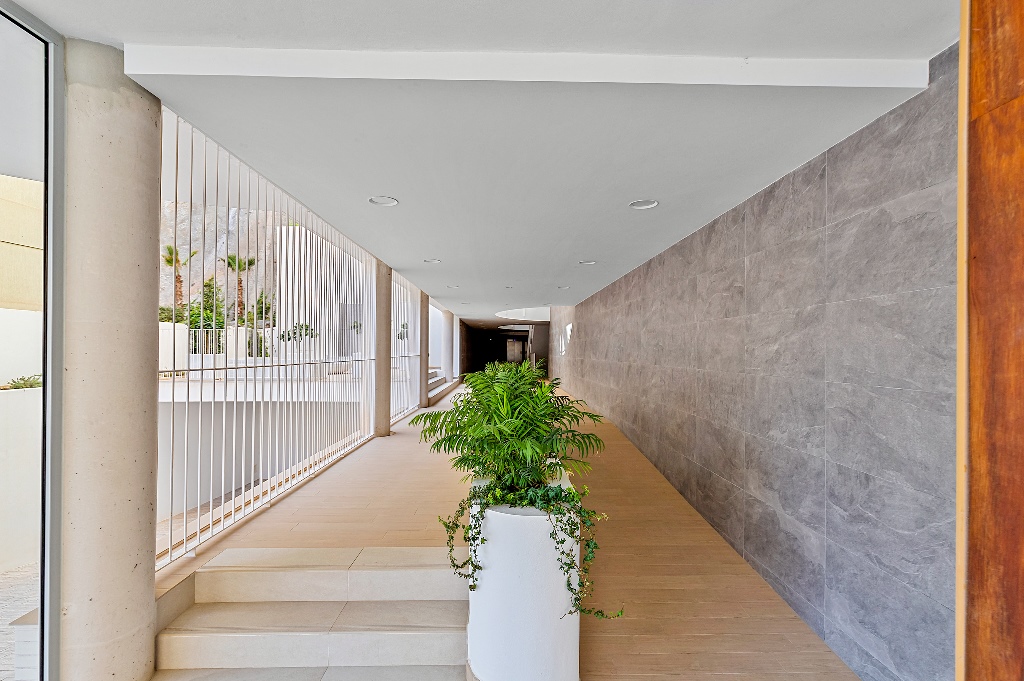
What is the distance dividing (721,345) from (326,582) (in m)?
3.16

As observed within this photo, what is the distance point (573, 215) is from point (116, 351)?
2991mm

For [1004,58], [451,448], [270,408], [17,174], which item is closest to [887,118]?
[1004,58]

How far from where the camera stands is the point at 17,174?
2.01m

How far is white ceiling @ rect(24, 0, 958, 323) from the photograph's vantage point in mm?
1826

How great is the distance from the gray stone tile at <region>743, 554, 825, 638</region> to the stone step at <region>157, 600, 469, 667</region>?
5.98ft

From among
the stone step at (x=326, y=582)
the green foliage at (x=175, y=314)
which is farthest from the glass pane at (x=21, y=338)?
the green foliage at (x=175, y=314)

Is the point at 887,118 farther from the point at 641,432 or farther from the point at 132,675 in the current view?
the point at 641,432

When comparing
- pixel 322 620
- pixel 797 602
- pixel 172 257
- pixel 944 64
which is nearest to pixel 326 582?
pixel 322 620

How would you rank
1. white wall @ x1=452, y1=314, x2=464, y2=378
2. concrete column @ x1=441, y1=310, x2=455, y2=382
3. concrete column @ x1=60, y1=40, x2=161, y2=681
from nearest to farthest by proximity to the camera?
concrete column @ x1=60, y1=40, x2=161, y2=681, concrete column @ x1=441, y1=310, x2=455, y2=382, white wall @ x1=452, y1=314, x2=464, y2=378

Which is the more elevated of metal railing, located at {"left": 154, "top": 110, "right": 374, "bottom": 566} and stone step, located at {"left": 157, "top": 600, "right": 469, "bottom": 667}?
metal railing, located at {"left": 154, "top": 110, "right": 374, "bottom": 566}

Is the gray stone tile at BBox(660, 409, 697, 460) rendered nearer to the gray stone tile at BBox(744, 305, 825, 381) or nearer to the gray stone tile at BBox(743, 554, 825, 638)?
the gray stone tile at BBox(744, 305, 825, 381)

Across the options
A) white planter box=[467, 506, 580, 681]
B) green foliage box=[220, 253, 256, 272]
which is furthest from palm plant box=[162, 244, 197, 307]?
white planter box=[467, 506, 580, 681]

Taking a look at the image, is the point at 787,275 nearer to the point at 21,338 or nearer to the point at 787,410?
the point at 787,410

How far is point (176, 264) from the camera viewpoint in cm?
298
